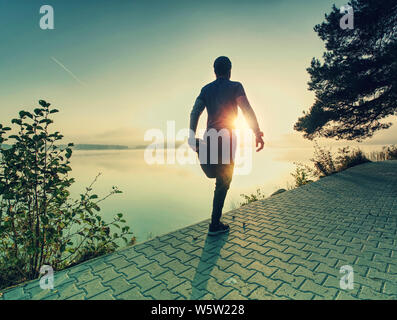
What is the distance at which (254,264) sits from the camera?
269 cm

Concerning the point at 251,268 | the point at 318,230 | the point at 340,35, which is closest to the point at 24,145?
the point at 251,268

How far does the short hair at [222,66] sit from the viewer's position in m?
3.47

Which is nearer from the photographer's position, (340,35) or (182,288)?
(182,288)

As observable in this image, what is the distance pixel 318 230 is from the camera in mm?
3783

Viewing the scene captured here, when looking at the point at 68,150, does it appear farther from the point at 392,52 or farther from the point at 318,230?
the point at 392,52

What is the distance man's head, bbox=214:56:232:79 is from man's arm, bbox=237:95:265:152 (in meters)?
0.50

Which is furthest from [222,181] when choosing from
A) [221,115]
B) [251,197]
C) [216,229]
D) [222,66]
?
[251,197]

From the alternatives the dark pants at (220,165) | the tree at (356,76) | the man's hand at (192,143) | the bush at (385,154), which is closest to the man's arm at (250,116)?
the dark pants at (220,165)

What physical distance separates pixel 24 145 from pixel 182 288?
2.60 m

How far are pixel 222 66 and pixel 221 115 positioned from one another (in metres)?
0.83

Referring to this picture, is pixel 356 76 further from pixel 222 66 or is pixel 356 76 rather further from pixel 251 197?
pixel 222 66

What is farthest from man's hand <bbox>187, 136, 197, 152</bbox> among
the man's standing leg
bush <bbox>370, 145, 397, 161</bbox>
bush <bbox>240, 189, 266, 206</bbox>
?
bush <bbox>370, 145, 397, 161</bbox>

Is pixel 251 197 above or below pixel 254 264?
below
